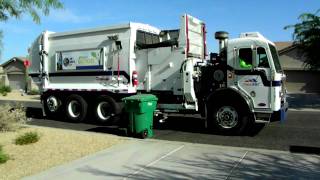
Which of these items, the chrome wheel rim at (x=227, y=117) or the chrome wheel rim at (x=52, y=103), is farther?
the chrome wheel rim at (x=52, y=103)

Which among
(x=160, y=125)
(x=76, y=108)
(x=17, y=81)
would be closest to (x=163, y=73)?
(x=160, y=125)

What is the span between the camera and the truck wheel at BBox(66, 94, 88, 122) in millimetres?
16406

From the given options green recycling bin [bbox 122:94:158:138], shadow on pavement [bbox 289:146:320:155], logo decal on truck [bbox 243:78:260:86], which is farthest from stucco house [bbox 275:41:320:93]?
shadow on pavement [bbox 289:146:320:155]

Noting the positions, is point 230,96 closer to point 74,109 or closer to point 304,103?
point 74,109

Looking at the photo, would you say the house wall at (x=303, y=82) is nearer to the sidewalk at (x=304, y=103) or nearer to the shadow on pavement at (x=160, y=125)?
the sidewalk at (x=304, y=103)

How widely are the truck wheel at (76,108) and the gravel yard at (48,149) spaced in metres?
2.71

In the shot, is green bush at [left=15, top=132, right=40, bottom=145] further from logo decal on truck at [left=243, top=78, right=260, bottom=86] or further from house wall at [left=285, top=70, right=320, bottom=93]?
house wall at [left=285, top=70, right=320, bottom=93]

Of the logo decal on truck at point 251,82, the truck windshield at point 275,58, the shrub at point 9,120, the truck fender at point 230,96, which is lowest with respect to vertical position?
the shrub at point 9,120

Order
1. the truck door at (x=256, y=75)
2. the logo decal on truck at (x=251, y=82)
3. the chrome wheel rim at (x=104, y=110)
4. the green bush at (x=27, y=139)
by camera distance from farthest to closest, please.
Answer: the chrome wheel rim at (x=104, y=110)
the logo decal on truck at (x=251, y=82)
the truck door at (x=256, y=75)
the green bush at (x=27, y=139)

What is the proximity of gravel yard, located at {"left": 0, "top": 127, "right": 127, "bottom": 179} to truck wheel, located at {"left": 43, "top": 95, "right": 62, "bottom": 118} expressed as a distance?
3.70 metres

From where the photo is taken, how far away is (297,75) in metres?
40.8

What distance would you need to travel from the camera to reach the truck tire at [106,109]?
15.4 m

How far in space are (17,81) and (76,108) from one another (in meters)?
35.0

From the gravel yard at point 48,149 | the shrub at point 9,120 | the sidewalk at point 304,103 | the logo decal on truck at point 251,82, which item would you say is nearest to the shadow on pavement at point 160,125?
the gravel yard at point 48,149
